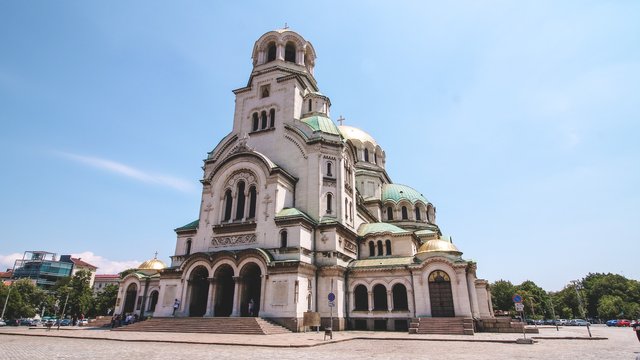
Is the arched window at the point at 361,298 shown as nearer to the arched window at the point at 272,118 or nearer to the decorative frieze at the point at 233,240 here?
the decorative frieze at the point at 233,240

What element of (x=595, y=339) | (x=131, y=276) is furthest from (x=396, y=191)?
Result: (x=131, y=276)

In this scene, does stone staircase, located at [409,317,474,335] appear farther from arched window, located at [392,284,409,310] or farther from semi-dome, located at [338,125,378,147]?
semi-dome, located at [338,125,378,147]

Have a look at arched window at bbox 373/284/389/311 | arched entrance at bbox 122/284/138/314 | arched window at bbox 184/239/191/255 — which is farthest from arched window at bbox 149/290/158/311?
arched window at bbox 373/284/389/311

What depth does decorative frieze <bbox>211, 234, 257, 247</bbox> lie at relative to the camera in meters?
29.4

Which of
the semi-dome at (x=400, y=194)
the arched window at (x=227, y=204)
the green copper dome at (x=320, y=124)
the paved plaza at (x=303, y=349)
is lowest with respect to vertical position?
the paved plaza at (x=303, y=349)

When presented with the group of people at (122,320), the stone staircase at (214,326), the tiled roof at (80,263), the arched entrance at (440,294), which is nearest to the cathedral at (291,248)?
the arched entrance at (440,294)

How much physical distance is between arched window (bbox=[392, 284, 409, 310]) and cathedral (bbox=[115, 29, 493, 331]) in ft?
0.25

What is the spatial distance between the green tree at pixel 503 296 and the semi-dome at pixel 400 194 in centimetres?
4308

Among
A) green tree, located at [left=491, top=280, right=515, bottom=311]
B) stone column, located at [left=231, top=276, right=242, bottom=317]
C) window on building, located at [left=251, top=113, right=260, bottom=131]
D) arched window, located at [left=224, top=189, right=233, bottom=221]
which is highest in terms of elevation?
window on building, located at [left=251, top=113, right=260, bottom=131]

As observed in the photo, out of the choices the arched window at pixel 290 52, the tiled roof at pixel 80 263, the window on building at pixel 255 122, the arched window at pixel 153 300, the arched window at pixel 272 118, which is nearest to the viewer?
the arched window at pixel 153 300

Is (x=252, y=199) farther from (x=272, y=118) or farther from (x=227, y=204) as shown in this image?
(x=272, y=118)

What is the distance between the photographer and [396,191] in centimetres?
4784

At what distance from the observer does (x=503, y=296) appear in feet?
253

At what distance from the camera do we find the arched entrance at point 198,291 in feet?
95.9
